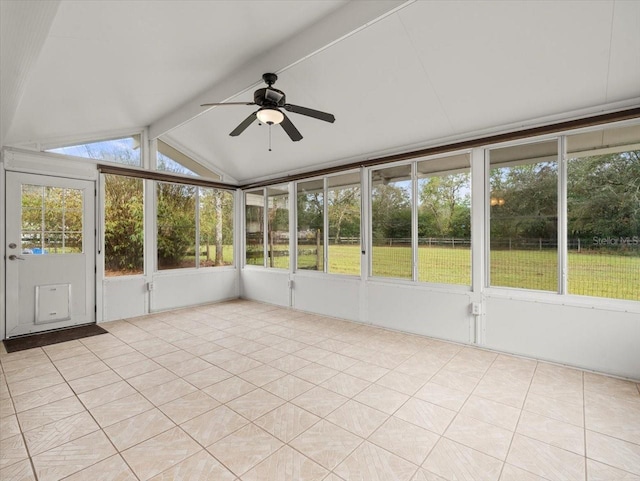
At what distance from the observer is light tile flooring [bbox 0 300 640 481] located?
73.9 inches

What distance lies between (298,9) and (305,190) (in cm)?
338

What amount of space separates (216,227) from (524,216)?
5.36 m

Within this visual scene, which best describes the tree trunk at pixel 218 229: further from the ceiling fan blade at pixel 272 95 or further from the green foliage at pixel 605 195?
the green foliage at pixel 605 195

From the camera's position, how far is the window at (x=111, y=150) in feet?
15.5

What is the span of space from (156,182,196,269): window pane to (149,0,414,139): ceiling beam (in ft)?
6.69

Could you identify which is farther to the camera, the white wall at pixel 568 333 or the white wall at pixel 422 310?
the white wall at pixel 422 310

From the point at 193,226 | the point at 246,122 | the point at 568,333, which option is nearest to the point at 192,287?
the point at 193,226

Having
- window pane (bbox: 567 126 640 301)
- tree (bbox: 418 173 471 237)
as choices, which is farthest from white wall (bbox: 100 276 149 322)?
window pane (bbox: 567 126 640 301)

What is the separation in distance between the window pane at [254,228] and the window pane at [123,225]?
6.85ft

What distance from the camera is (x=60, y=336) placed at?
4.30 m

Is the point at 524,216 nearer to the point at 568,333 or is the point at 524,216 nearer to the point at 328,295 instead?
the point at 568,333

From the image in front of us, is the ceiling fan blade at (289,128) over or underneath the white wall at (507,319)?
over

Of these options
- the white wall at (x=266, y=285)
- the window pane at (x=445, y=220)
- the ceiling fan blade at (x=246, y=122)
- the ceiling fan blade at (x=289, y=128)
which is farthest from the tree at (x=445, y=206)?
the white wall at (x=266, y=285)

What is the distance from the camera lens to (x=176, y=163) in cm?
585
